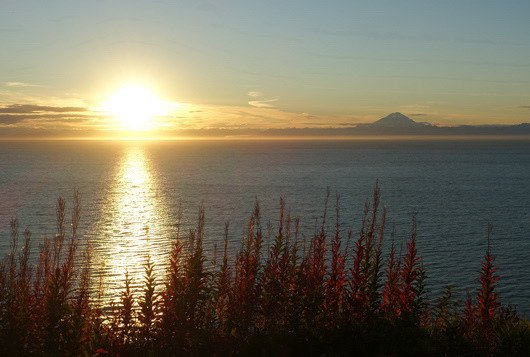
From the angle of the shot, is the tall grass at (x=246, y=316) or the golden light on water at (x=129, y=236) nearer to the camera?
the tall grass at (x=246, y=316)

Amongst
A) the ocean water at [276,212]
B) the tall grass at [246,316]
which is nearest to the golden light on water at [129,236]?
the ocean water at [276,212]

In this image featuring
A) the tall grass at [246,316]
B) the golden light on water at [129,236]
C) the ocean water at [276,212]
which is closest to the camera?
the tall grass at [246,316]

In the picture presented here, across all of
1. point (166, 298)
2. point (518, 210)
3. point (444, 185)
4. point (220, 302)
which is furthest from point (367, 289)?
point (444, 185)

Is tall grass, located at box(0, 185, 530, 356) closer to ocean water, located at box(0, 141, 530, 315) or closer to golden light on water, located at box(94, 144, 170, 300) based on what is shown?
ocean water, located at box(0, 141, 530, 315)

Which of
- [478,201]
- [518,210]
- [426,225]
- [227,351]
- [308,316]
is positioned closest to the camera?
[227,351]

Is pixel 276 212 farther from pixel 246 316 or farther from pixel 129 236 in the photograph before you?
pixel 246 316

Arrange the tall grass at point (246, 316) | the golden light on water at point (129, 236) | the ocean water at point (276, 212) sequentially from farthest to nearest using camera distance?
the ocean water at point (276, 212) → the golden light on water at point (129, 236) → the tall grass at point (246, 316)

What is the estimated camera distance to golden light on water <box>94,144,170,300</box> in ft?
138

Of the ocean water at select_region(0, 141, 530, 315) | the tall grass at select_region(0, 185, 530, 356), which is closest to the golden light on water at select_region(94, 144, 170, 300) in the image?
the ocean water at select_region(0, 141, 530, 315)

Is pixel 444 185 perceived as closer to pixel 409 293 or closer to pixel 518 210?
pixel 518 210

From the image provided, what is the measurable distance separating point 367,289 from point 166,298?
16.4ft

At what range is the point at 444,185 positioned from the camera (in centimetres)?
11706

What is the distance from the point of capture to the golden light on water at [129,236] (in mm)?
42188

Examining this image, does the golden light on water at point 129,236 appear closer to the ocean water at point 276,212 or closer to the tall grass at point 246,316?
the ocean water at point 276,212
